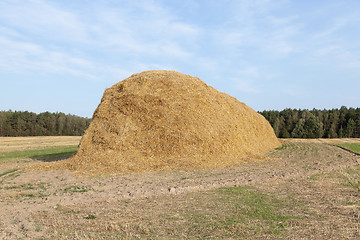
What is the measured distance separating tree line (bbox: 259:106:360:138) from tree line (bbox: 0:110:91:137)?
5754cm

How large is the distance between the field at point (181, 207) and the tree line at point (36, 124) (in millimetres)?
65103

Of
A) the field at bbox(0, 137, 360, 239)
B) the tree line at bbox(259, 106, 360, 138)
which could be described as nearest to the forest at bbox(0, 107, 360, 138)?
the tree line at bbox(259, 106, 360, 138)

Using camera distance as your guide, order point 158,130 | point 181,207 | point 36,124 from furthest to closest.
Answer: point 36,124
point 158,130
point 181,207

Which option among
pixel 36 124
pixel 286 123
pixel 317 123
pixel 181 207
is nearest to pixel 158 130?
pixel 181 207

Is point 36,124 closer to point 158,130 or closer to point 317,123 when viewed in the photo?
point 158,130

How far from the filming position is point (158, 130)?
17.4 m

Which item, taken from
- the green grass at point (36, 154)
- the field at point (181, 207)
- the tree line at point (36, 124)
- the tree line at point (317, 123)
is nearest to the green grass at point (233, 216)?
the field at point (181, 207)

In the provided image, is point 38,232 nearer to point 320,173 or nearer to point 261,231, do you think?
point 261,231

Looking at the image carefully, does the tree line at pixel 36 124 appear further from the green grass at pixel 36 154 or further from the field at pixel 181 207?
the field at pixel 181 207

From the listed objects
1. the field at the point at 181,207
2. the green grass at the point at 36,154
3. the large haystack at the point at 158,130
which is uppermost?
the large haystack at the point at 158,130

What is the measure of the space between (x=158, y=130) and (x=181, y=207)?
379 inches

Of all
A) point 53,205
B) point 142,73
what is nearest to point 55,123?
point 142,73

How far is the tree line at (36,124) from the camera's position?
69750 millimetres

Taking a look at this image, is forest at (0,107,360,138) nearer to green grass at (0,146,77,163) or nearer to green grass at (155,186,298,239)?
green grass at (0,146,77,163)
